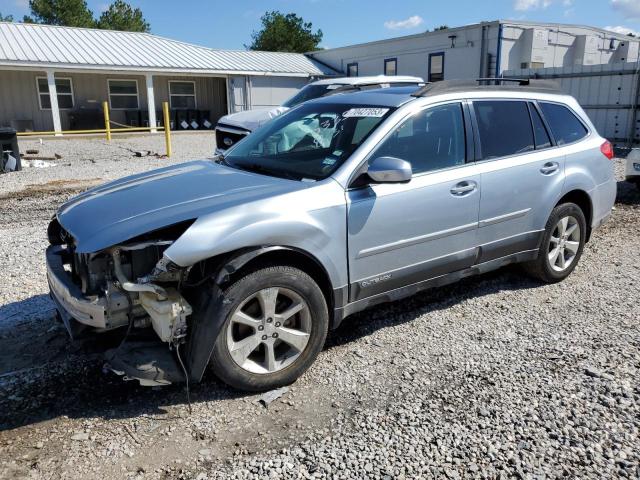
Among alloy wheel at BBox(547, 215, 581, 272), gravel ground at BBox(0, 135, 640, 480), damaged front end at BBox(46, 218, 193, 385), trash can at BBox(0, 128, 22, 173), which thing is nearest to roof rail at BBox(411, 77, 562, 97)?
alloy wheel at BBox(547, 215, 581, 272)

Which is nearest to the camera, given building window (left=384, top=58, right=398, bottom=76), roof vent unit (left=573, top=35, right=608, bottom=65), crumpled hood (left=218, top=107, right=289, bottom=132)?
crumpled hood (left=218, top=107, right=289, bottom=132)

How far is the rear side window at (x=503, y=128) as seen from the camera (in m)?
4.36

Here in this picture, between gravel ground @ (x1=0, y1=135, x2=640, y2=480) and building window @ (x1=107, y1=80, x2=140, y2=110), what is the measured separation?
23.1m

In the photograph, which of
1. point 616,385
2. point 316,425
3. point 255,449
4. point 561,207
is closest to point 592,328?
point 616,385

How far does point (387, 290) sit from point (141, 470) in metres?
1.95

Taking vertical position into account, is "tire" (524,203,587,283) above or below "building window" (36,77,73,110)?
below

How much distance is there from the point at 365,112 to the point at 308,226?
1188 millimetres

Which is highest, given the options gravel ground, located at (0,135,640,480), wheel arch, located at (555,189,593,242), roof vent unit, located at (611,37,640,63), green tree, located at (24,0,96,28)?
green tree, located at (24,0,96,28)

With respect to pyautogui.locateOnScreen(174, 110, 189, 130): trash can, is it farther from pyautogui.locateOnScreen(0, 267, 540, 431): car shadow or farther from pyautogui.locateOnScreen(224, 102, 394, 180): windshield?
pyautogui.locateOnScreen(0, 267, 540, 431): car shadow

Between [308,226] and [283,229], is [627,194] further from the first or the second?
[283,229]

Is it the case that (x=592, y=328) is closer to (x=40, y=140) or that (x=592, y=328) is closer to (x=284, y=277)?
(x=284, y=277)

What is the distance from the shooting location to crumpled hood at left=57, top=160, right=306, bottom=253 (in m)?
3.02

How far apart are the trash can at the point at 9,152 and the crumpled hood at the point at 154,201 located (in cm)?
986

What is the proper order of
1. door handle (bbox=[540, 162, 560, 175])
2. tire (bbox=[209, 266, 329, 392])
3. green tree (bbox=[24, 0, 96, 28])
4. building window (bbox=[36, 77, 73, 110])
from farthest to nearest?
green tree (bbox=[24, 0, 96, 28]) < building window (bbox=[36, 77, 73, 110]) < door handle (bbox=[540, 162, 560, 175]) < tire (bbox=[209, 266, 329, 392])
